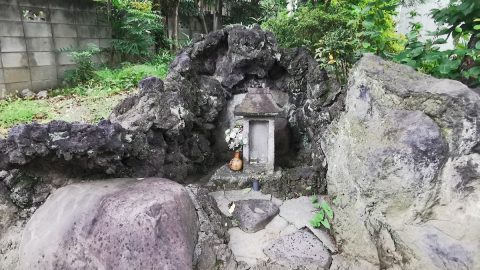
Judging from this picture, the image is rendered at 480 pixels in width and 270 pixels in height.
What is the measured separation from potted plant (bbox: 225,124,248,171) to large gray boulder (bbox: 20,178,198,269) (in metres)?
1.97

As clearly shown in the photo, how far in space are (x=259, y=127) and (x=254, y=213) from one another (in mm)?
1491

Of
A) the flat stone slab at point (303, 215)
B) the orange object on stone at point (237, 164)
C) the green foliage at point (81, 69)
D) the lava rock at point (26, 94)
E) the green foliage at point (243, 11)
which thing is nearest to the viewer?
the flat stone slab at point (303, 215)

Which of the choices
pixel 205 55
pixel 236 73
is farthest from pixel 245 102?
pixel 205 55

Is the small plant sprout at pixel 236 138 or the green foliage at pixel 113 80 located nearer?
the small plant sprout at pixel 236 138

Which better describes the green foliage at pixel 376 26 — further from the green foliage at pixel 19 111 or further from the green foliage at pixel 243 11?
the green foliage at pixel 243 11

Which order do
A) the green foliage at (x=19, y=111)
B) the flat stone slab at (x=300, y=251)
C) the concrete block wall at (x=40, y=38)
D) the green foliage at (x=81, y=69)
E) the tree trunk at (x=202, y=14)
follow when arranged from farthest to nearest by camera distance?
the tree trunk at (x=202, y=14)
the green foliage at (x=81, y=69)
the concrete block wall at (x=40, y=38)
the green foliage at (x=19, y=111)
the flat stone slab at (x=300, y=251)

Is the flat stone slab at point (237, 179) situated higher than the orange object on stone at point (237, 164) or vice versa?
the orange object on stone at point (237, 164)

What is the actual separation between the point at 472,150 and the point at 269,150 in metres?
2.79

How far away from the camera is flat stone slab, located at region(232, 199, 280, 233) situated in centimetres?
404

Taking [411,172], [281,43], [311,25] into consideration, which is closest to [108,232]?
[411,172]

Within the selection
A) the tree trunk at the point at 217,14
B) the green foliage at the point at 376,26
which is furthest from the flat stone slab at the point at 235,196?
the tree trunk at the point at 217,14

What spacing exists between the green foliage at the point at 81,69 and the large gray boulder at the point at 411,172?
302 inches

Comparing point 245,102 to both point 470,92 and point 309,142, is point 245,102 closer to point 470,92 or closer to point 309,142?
point 309,142

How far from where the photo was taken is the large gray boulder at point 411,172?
281 centimetres
